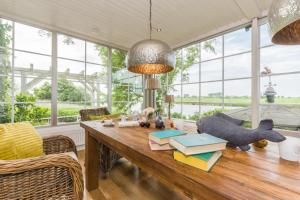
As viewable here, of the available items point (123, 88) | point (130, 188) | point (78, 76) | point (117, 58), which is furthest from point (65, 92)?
point (130, 188)

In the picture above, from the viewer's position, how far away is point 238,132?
0.89 metres

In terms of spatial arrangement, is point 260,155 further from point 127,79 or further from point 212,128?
point 127,79

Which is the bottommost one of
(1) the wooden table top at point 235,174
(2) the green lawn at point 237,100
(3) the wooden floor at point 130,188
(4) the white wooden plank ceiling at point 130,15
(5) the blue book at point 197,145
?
(3) the wooden floor at point 130,188

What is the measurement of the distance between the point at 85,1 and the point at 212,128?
2429mm

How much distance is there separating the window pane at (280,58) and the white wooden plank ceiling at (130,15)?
0.61 metres

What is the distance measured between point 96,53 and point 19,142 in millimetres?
3144

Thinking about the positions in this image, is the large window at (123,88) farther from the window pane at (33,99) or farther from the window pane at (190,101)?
the window pane at (33,99)

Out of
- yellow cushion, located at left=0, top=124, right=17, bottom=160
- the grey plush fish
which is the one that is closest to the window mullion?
yellow cushion, located at left=0, top=124, right=17, bottom=160

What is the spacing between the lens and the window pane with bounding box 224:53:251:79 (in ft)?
9.66

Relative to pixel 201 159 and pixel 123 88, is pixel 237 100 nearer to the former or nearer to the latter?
pixel 123 88

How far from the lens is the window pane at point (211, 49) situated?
3387 mm

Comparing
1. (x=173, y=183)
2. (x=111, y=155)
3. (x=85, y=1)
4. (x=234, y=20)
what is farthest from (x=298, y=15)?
(x=234, y=20)

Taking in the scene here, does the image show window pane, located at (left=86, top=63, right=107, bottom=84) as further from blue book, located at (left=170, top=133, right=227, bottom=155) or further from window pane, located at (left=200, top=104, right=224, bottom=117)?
blue book, located at (left=170, top=133, right=227, bottom=155)

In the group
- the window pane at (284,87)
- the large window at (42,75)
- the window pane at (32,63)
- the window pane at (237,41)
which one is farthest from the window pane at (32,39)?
the window pane at (284,87)
